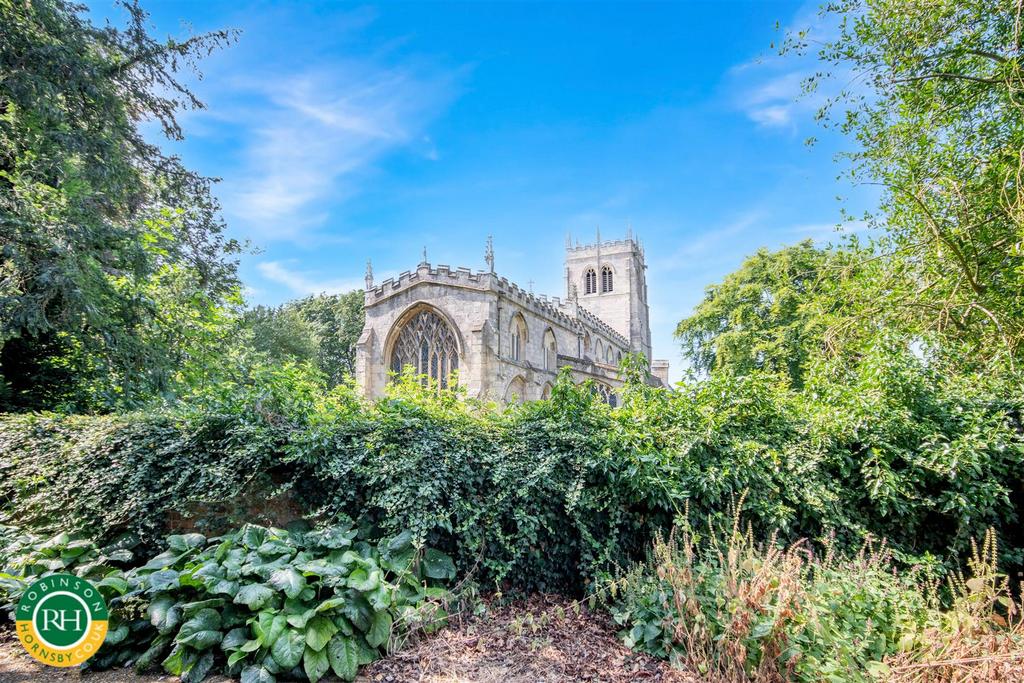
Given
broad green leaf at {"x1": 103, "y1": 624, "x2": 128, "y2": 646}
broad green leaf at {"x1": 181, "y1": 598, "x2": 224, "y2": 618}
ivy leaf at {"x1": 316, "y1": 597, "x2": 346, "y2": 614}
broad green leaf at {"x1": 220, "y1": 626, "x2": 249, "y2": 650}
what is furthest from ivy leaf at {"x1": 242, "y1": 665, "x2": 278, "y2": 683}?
broad green leaf at {"x1": 103, "y1": 624, "x2": 128, "y2": 646}

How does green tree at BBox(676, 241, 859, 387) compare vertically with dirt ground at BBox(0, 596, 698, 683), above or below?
above

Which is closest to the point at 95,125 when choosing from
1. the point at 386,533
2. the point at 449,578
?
the point at 386,533

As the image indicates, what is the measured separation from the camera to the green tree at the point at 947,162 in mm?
6461

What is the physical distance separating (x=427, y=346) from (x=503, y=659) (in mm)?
21305

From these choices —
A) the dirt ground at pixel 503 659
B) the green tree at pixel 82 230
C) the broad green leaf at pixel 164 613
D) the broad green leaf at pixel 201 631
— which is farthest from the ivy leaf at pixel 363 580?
the green tree at pixel 82 230

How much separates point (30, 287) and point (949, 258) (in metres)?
12.1

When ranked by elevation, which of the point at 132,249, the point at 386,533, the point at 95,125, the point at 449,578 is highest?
the point at 95,125

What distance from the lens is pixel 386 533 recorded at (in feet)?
14.1

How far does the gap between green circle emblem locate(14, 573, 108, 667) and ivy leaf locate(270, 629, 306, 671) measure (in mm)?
1012

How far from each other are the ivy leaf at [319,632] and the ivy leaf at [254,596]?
1.10ft

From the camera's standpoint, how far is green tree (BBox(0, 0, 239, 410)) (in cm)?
668

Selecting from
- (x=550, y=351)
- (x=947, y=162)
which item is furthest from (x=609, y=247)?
(x=947, y=162)

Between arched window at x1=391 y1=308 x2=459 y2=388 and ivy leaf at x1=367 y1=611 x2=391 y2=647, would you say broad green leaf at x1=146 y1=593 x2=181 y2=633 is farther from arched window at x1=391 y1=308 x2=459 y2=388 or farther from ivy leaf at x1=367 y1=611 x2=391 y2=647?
arched window at x1=391 y1=308 x2=459 y2=388

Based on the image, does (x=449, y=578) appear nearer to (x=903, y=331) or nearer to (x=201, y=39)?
(x=903, y=331)
